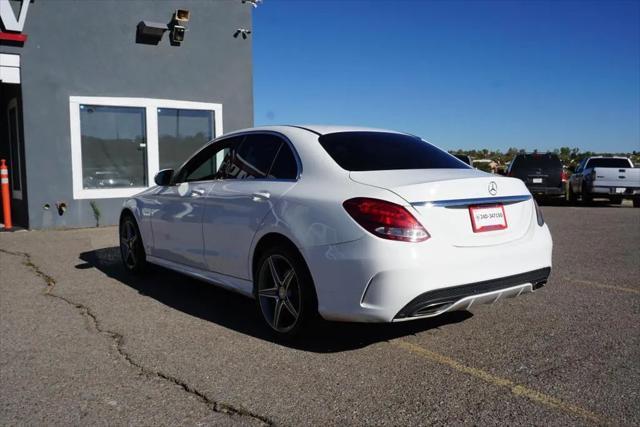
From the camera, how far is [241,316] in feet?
16.3

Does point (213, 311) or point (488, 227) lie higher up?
point (488, 227)

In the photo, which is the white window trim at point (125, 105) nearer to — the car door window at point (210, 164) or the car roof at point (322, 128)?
the car door window at point (210, 164)

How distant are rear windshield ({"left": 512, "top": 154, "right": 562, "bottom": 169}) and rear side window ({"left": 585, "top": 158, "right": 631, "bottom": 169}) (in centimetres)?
115

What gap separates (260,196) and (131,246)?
286 centimetres

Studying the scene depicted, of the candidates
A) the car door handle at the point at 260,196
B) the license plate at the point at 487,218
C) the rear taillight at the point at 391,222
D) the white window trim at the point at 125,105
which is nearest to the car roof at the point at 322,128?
the car door handle at the point at 260,196

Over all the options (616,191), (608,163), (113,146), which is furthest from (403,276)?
(608,163)

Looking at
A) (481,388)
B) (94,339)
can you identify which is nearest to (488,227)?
(481,388)

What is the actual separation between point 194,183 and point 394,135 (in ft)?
6.35

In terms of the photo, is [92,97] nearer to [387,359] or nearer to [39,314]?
[39,314]

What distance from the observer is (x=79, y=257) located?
26.4ft

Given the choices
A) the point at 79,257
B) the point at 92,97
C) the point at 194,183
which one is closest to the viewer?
the point at 194,183

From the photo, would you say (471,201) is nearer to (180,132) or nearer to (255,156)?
(255,156)

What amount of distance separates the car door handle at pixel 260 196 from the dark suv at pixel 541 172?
600 inches

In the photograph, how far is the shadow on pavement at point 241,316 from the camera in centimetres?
421
